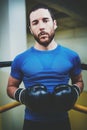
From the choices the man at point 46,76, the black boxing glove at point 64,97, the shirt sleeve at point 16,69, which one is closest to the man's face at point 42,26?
the man at point 46,76

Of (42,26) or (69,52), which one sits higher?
(42,26)

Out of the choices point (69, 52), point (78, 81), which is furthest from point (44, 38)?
point (78, 81)

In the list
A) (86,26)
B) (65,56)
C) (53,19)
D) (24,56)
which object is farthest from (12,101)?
(86,26)

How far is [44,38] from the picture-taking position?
130cm

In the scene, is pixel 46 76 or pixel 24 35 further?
pixel 24 35

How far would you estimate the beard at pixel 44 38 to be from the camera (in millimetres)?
1294

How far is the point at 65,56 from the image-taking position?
1.28m

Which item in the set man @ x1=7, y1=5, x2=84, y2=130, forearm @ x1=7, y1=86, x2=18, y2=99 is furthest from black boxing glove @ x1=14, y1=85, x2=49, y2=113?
forearm @ x1=7, y1=86, x2=18, y2=99

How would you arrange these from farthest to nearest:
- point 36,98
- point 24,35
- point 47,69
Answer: point 24,35 < point 47,69 < point 36,98

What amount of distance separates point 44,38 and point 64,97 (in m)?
0.33

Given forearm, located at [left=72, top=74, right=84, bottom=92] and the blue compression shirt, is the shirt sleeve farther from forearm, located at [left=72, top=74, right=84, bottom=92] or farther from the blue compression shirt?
forearm, located at [left=72, top=74, right=84, bottom=92]

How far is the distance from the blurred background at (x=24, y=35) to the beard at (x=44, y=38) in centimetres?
5

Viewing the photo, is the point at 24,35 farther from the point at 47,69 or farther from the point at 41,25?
the point at 47,69

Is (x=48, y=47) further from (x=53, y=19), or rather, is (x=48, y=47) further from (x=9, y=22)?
(x=9, y=22)
